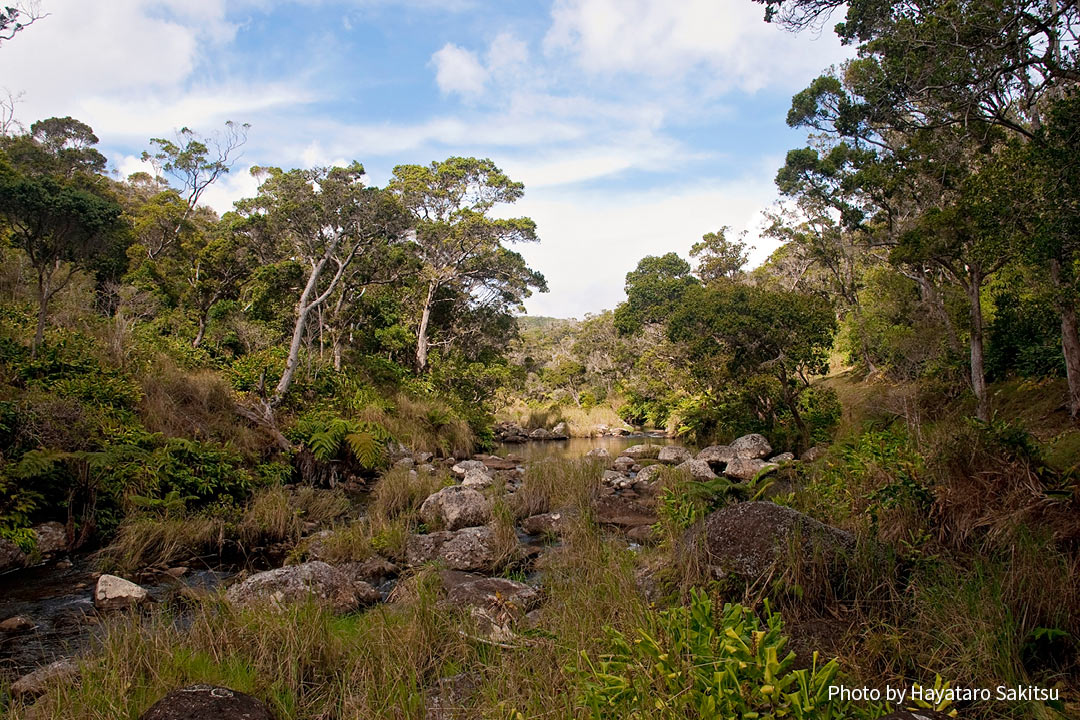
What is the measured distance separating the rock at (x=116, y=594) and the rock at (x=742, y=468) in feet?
37.7

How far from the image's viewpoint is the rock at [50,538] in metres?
→ 6.28

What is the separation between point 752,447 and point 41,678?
1403 centimetres

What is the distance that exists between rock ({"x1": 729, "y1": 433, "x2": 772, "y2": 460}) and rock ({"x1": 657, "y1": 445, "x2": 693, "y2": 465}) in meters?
1.42

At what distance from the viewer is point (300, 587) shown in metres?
4.72

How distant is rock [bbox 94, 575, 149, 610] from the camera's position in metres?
5.04

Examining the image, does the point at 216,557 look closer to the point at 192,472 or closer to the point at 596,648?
the point at 192,472

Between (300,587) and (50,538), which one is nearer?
(300,587)

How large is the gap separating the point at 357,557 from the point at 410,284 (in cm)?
1844

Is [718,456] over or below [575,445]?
over

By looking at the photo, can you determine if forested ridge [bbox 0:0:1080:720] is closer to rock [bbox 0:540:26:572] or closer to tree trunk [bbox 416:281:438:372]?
rock [bbox 0:540:26:572]

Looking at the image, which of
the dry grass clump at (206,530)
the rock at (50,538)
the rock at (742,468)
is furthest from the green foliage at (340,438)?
the rock at (742,468)

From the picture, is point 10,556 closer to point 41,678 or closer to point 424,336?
point 41,678

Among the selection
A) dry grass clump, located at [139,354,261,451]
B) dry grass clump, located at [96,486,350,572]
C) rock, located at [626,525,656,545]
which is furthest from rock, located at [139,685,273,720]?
dry grass clump, located at [139,354,261,451]

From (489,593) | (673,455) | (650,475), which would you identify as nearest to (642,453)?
(673,455)
